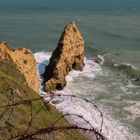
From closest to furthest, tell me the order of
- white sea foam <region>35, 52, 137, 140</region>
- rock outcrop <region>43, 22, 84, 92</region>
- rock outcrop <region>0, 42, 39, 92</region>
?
white sea foam <region>35, 52, 137, 140</region>
rock outcrop <region>0, 42, 39, 92</region>
rock outcrop <region>43, 22, 84, 92</region>

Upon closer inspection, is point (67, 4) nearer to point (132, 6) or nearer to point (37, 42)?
point (132, 6)

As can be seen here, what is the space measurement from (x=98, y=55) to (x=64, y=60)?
1345 centimetres

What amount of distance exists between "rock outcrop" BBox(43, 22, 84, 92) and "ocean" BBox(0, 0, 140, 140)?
93 centimetres

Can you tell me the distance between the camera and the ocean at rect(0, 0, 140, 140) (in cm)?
3073

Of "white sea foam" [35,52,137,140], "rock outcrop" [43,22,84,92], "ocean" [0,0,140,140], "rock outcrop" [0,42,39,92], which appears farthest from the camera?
"rock outcrop" [43,22,84,92]

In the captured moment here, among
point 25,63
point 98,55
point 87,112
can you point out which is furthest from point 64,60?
point 98,55

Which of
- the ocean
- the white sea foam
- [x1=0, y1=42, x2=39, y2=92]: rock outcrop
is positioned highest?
[x1=0, y1=42, x2=39, y2=92]: rock outcrop

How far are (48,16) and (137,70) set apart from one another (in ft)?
145

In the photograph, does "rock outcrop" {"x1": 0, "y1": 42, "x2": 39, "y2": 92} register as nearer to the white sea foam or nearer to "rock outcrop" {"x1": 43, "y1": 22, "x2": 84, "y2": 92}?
the white sea foam

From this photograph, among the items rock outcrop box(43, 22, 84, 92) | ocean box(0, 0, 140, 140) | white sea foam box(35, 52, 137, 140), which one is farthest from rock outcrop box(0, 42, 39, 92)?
rock outcrop box(43, 22, 84, 92)

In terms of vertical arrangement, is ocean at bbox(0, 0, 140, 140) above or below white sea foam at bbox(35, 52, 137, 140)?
below

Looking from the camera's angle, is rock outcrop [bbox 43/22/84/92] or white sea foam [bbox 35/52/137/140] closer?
white sea foam [bbox 35/52/137/140]

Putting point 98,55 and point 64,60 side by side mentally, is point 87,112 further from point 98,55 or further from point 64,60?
point 98,55

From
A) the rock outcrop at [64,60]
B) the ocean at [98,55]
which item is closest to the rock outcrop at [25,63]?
the ocean at [98,55]
